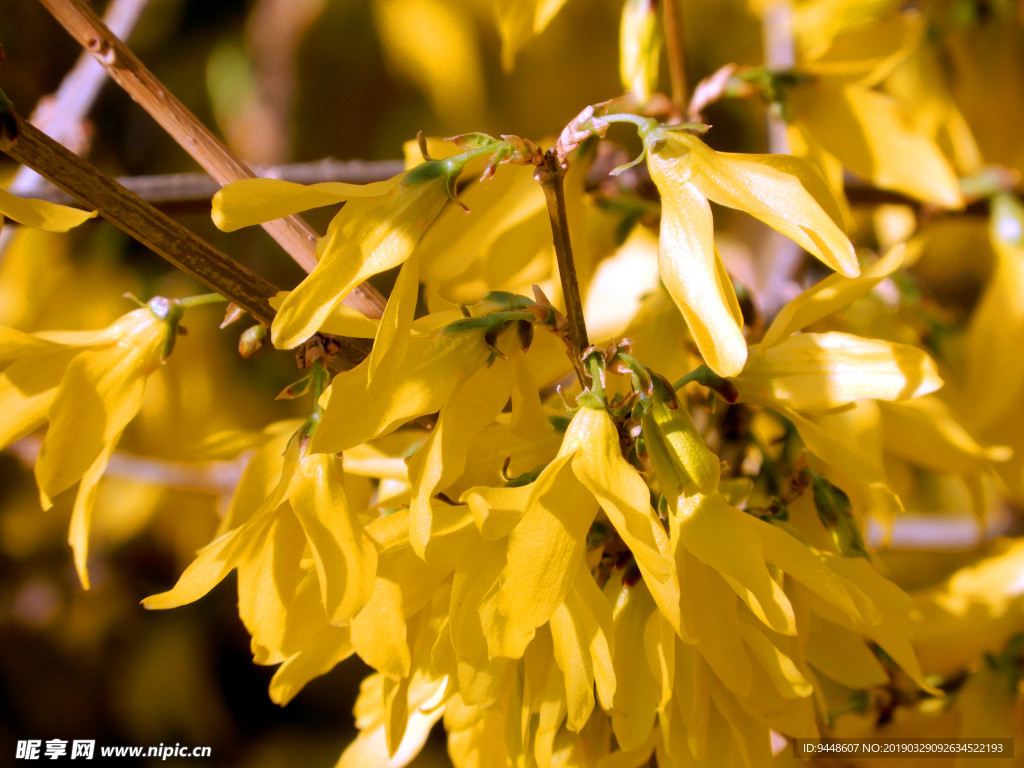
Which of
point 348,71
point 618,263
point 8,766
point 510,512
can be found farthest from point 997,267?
point 8,766

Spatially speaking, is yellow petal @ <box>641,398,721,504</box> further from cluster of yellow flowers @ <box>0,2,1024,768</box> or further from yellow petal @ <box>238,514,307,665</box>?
yellow petal @ <box>238,514,307,665</box>

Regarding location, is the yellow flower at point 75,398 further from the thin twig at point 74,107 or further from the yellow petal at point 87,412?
the thin twig at point 74,107

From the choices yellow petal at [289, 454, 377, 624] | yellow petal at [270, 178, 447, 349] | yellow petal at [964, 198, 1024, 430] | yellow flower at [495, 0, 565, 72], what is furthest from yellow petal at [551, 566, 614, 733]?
yellow petal at [964, 198, 1024, 430]

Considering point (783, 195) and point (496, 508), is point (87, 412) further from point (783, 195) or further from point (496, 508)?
point (783, 195)

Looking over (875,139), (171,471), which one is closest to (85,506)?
(171,471)

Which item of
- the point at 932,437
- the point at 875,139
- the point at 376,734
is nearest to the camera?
the point at 376,734

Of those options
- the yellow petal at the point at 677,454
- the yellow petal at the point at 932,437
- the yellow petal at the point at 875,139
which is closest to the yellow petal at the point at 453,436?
the yellow petal at the point at 677,454

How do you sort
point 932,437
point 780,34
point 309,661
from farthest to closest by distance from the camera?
1. point 780,34
2. point 932,437
3. point 309,661
